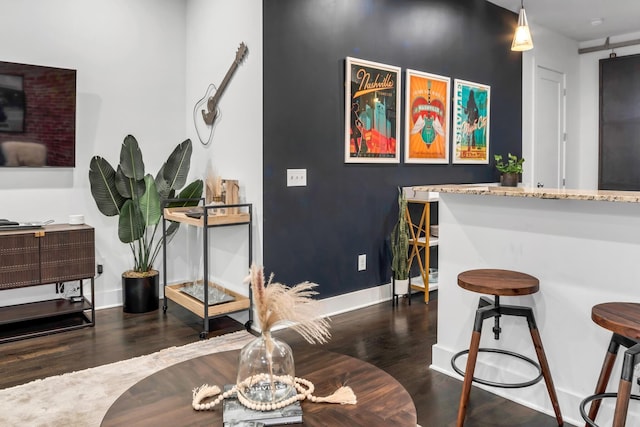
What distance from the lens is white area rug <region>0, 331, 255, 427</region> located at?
2.25 m

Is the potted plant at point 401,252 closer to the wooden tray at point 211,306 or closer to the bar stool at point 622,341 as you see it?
the wooden tray at point 211,306

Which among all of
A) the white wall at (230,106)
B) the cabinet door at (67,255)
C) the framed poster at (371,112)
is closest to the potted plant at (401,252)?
the framed poster at (371,112)

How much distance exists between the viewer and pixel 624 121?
628cm

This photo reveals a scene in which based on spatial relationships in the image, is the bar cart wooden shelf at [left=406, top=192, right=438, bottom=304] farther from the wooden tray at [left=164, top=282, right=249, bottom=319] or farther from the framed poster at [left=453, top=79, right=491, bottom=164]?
the wooden tray at [left=164, top=282, right=249, bottom=319]

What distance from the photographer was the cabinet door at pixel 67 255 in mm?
3332

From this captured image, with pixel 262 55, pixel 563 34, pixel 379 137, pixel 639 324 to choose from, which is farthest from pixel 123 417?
pixel 563 34

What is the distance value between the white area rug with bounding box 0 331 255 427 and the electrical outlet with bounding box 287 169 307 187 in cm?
135

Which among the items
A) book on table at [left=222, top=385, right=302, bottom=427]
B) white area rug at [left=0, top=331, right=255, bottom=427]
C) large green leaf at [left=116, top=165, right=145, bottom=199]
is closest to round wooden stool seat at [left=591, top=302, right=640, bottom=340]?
book on table at [left=222, top=385, right=302, bottom=427]

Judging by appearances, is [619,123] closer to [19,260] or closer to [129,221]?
[129,221]

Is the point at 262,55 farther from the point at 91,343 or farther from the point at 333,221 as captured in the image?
the point at 91,343

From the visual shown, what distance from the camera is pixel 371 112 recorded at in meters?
4.07

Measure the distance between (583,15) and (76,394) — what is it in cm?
609

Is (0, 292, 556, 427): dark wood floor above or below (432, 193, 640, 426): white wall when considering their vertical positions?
below

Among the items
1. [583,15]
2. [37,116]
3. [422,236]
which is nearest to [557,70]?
[583,15]
